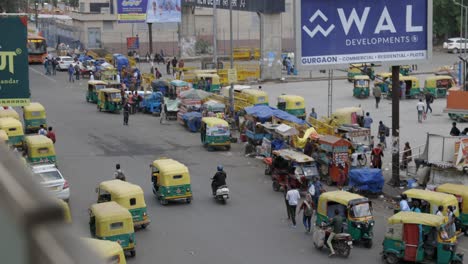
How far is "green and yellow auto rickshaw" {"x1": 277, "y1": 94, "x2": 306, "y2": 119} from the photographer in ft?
129

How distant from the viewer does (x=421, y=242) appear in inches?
651

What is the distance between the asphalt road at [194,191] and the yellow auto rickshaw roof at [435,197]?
3.76 feet

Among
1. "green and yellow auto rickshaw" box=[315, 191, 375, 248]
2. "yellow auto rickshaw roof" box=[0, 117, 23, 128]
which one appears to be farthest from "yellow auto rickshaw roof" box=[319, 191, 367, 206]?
"yellow auto rickshaw roof" box=[0, 117, 23, 128]

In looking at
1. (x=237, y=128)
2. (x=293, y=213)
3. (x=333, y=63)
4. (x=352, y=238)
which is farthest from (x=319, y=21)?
(x=237, y=128)

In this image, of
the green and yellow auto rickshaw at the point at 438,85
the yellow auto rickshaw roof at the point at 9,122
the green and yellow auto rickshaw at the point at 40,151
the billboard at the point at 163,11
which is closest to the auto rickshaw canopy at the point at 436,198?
the green and yellow auto rickshaw at the point at 40,151

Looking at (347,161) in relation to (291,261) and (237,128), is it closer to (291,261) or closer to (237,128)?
(291,261)

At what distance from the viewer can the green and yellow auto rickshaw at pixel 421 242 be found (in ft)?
53.8

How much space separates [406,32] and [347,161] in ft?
16.1

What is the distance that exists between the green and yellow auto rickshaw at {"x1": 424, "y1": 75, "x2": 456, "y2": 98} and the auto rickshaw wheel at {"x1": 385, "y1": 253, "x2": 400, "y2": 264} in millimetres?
31443

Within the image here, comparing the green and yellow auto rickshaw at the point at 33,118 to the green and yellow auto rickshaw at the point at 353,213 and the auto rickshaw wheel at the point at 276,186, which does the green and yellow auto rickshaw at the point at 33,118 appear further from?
the green and yellow auto rickshaw at the point at 353,213

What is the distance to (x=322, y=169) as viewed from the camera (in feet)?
84.5

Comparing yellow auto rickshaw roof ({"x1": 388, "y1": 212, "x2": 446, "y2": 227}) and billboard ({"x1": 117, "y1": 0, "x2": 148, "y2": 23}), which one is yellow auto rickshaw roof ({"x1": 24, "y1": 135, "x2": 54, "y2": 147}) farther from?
billboard ({"x1": 117, "y1": 0, "x2": 148, "y2": 23})

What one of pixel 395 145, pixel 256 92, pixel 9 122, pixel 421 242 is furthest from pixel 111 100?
pixel 421 242

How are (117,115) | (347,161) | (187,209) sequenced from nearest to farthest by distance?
(187,209) → (347,161) → (117,115)
